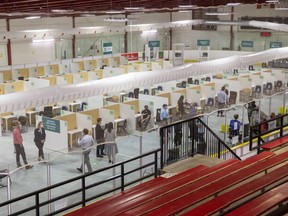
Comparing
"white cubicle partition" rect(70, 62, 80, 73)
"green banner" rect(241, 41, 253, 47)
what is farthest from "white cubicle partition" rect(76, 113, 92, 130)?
"green banner" rect(241, 41, 253, 47)

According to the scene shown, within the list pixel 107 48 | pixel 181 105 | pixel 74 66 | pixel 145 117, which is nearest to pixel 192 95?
pixel 181 105

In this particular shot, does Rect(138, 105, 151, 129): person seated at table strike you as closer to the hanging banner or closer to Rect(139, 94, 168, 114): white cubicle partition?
Rect(139, 94, 168, 114): white cubicle partition

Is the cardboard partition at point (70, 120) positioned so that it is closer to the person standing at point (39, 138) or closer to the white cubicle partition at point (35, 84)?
the person standing at point (39, 138)

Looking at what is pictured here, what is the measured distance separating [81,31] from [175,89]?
21.1ft

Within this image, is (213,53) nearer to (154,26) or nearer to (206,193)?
(154,26)

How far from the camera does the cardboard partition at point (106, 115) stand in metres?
15.9

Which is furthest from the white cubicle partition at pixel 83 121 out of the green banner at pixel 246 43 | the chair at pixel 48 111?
the green banner at pixel 246 43

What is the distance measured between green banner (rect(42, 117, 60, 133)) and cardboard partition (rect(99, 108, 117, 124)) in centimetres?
211

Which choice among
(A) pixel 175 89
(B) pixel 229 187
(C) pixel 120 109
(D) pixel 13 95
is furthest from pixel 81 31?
(B) pixel 229 187

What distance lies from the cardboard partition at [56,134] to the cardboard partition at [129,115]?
10.0 feet

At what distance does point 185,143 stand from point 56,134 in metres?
5.48

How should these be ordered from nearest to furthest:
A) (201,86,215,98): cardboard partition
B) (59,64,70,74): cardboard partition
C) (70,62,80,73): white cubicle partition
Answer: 1. (201,86,215,98): cardboard partition
2. (59,64,70,74): cardboard partition
3. (70,62,80,73): white cubicle partition

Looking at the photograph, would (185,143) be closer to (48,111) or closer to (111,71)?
(48,111)

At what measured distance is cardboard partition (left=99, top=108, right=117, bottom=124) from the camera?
15.9 m
